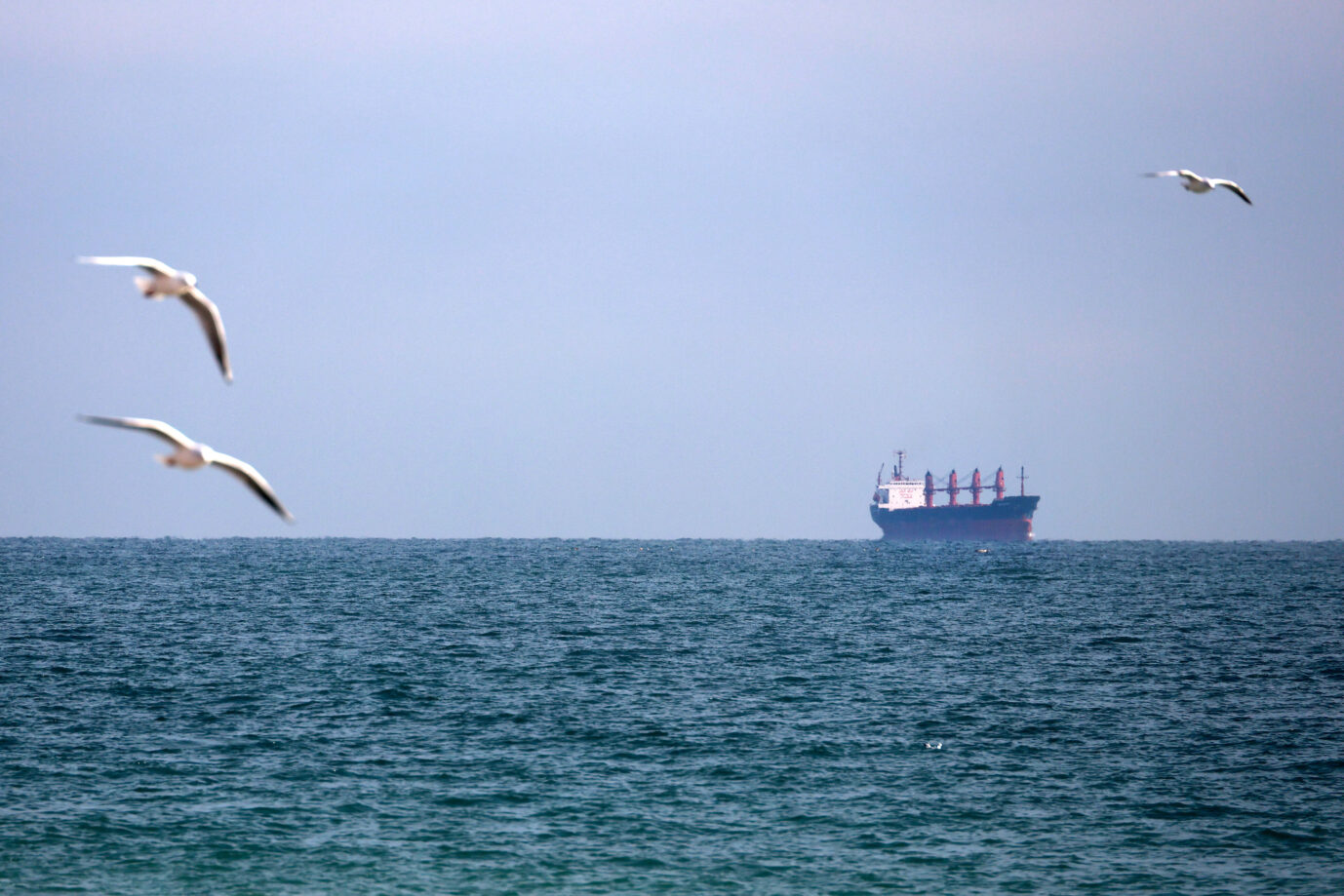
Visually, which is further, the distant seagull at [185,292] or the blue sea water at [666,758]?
the blue sea water at [666,758]

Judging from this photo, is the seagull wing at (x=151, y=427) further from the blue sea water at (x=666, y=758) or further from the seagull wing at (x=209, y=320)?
the blue sea water at (x=666, y=758)

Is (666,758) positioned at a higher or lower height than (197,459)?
lower

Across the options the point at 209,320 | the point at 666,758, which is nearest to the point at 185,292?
the point at 209,320

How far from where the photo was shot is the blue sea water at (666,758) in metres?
28.4

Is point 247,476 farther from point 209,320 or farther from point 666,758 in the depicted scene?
point 666,758

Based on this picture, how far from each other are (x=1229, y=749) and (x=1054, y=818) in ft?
36.7

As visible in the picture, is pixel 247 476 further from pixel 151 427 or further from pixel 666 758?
pixel 666 758

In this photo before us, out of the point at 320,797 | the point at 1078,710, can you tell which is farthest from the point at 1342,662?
the point at 320,797

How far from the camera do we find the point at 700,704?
47.0 metres

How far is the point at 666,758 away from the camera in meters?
37.7

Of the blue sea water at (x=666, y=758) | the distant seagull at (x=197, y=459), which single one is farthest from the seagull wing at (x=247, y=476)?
the blue sea water at (x=666, y=758)

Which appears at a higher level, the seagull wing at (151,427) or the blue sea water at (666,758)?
the seagull wing at (151,427)

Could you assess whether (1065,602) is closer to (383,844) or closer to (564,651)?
(564,651)

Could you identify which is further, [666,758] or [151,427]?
[666,758]
